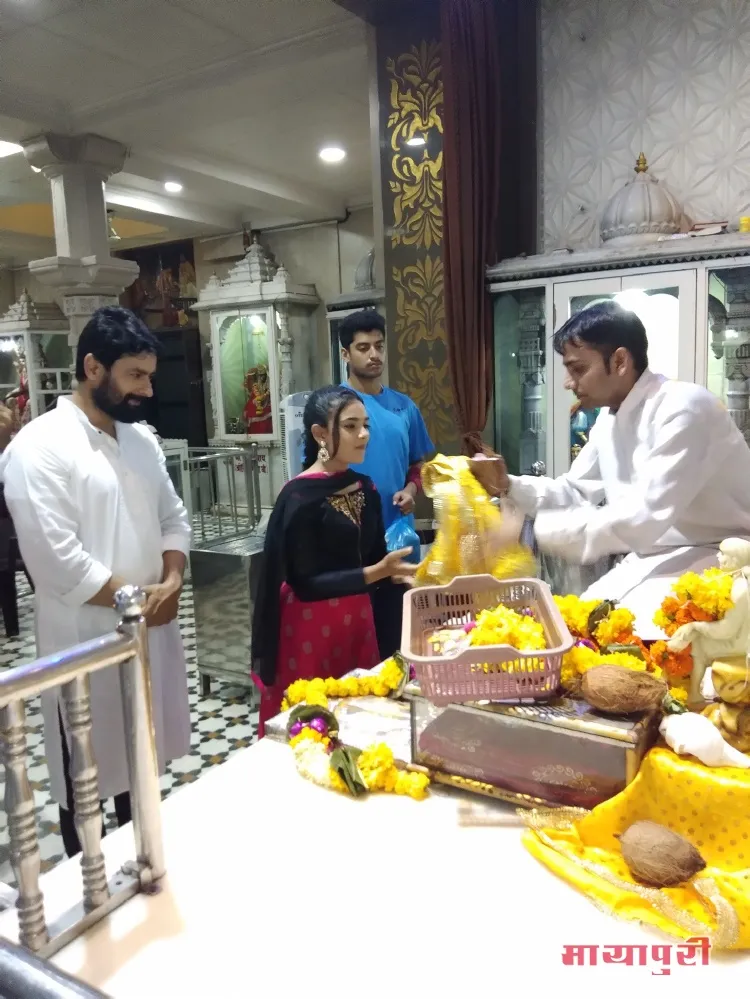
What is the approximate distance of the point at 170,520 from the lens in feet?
7.94

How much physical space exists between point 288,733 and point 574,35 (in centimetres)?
380

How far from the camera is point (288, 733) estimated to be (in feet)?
5.02

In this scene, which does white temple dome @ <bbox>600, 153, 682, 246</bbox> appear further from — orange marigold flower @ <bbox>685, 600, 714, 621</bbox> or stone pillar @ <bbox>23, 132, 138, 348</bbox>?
stone pillar @ <bbox>23, 132, 138, 348</bbox>

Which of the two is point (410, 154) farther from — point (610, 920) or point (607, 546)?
point (610, 920)

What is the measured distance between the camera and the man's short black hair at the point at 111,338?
6.96 ft

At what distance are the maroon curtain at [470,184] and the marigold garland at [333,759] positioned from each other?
2.09 meters

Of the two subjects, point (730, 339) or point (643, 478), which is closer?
point (643, 478)

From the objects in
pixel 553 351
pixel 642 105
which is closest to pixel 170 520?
pixel 553 351

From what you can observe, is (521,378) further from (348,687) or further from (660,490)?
(348,687)

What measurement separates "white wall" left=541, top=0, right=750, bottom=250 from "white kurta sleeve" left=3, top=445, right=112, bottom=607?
2.93 meters

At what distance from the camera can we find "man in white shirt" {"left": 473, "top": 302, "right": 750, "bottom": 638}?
2049mm

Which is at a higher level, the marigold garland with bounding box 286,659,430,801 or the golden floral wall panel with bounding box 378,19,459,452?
the golden floral wall panel with bounding box 378,19,459,452

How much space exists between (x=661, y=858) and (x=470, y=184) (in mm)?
3215

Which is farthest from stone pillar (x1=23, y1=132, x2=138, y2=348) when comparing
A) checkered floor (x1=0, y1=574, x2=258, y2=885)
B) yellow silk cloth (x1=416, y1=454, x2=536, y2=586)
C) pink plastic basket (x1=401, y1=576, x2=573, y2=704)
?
pink plastic basket (x1=401, y1=576, x2=573, y2=704)
